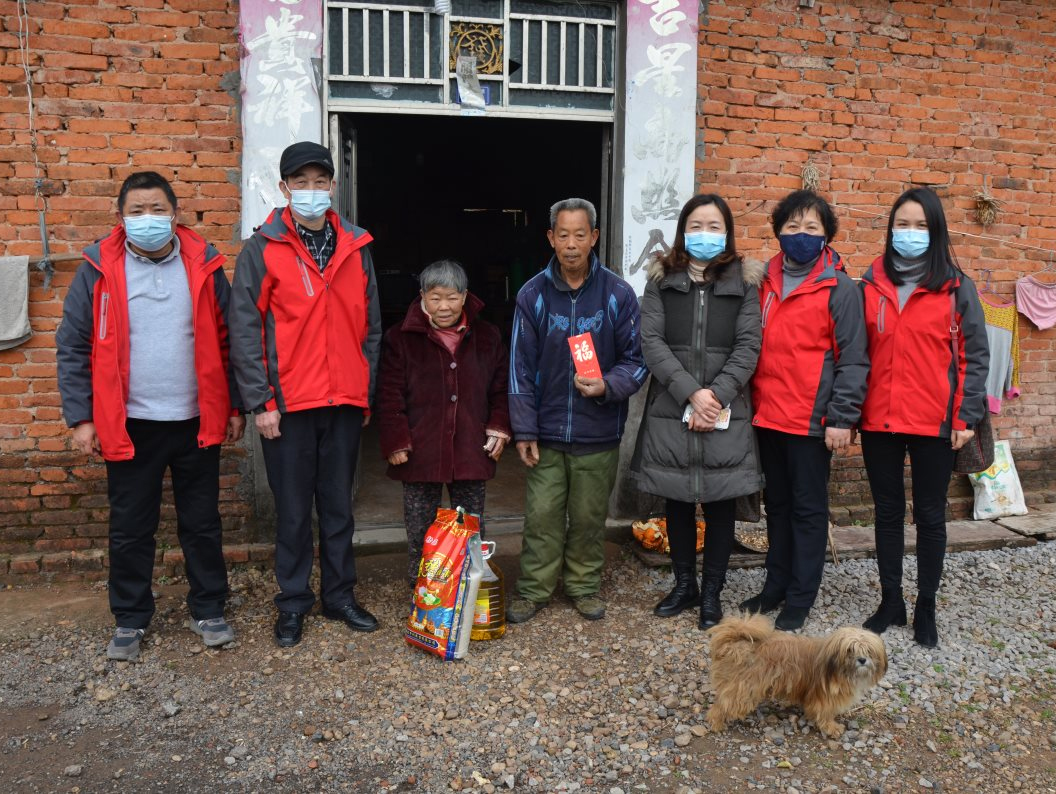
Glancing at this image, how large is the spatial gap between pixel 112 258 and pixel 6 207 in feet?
4.81

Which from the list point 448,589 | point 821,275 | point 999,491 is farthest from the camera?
point 999,491

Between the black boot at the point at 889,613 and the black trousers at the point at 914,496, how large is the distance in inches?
1.9

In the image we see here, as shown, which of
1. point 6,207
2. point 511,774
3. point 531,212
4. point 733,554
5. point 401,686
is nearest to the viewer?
point 511,774

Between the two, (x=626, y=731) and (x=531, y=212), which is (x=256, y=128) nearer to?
(x=626, y=731)

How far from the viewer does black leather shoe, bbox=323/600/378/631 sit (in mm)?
3848

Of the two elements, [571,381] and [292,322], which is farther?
[571,381]

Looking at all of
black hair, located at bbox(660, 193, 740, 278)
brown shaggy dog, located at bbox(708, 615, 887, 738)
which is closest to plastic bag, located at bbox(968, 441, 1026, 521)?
black hair, located at bbox(660, 193, 740, 278)

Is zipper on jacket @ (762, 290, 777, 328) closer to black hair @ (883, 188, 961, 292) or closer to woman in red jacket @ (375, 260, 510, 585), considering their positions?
black hair @ (883, 188, 961, 292)

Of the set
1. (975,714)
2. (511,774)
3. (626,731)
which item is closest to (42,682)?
(511,774)

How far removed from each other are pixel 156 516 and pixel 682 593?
2550 millimetres

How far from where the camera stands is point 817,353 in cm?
362

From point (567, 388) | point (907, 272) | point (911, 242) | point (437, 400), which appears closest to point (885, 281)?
point (907, 272)

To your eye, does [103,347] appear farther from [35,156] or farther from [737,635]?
[737,635]

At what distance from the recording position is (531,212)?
40.0 feet
